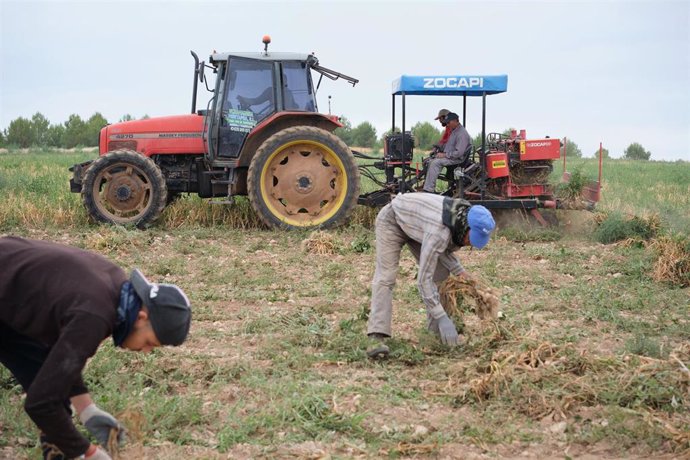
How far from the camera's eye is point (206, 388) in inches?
215

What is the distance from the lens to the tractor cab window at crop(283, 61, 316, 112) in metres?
11.7

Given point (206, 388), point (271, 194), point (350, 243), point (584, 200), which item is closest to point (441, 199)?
point (206, 388)

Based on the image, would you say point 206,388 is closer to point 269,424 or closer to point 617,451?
point 269,424

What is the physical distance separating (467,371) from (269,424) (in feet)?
5.00

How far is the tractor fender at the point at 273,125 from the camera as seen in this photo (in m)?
11.6

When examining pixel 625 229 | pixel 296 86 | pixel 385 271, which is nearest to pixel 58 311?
pixel 385 271

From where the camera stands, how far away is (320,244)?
1032cm

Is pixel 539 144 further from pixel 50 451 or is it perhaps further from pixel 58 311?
pixel 58 311

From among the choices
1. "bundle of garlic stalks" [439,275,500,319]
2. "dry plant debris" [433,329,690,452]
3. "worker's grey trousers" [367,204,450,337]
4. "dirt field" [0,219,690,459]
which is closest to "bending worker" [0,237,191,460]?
"dirt field" [0,219,690,459]

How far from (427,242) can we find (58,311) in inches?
120

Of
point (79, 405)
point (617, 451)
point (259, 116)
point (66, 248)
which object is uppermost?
point (259, 116)

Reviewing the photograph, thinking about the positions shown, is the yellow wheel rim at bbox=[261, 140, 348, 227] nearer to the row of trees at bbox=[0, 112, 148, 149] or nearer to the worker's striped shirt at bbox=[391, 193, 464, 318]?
the worker's striped shirt at bbox=[391, 193, 464, 318]

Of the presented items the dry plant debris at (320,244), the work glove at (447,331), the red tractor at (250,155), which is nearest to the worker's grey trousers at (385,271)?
the work glove at (447,331)

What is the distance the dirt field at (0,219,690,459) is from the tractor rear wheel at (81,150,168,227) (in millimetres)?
3356
